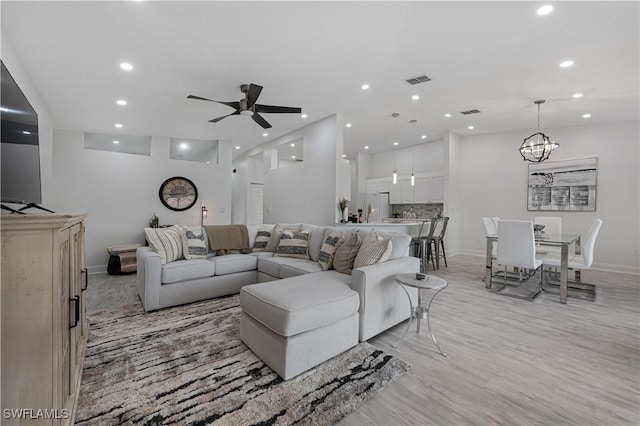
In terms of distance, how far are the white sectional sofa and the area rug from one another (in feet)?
1.30

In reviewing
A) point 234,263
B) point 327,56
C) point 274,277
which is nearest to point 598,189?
point 327,56

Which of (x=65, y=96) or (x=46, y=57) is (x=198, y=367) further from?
(x=65, y=96)

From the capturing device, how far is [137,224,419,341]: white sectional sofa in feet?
7.80

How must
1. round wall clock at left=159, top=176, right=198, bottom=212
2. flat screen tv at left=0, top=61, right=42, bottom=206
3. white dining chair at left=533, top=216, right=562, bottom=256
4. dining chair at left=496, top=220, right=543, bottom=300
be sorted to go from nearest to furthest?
flat screen tv at left=0, top=61, right=42, bottom=206 → dining chair at left=496, top=220, right=543, bottom=300 → white dining chair at left=533, top=216, right=562, bottom=256 → round wall clock at left=159, top=176, right=198, bottom=212

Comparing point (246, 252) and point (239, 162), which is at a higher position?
point (239, 162)

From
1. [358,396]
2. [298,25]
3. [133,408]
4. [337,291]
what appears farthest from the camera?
[298,25]

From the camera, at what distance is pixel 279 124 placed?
5.69m

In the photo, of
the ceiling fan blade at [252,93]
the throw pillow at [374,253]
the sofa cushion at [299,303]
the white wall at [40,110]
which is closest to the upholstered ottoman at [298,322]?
the sofa cushion at [299,303]

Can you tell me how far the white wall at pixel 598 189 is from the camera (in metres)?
5.27

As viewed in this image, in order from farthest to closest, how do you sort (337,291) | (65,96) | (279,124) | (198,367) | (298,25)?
(279,124) < (65,96) < (298,25) < (337,291) < (198,367)

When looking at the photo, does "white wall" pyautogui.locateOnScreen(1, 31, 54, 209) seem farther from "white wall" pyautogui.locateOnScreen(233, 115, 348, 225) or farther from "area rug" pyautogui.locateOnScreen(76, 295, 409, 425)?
"white wall" pyautogui.locateOnScreen(233, 115, 348, 225)

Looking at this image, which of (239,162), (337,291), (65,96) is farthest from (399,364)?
(239,162)

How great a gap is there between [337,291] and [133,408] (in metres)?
1.46

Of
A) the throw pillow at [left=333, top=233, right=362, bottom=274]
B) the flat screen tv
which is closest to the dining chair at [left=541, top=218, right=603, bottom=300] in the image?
the throw pillow at [left=333, top=233, right=362, bottom=274]
